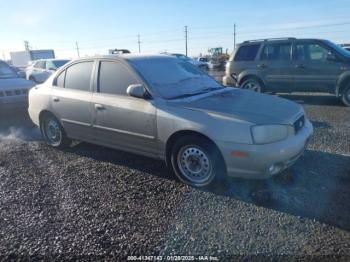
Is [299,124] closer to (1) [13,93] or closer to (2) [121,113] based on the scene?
(2) [121,113]

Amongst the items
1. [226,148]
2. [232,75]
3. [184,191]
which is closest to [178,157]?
[184,191]

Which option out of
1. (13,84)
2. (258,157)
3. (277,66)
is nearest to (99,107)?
(258,157)

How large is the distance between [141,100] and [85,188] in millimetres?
1348

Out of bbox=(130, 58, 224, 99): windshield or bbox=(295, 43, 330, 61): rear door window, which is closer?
bbox=(130, 58, 224, 99): windshield

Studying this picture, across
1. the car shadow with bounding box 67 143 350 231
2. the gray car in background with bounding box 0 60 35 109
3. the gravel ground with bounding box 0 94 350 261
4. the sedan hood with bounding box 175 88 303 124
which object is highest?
the sedan hood with bounding box 175 88 303 124

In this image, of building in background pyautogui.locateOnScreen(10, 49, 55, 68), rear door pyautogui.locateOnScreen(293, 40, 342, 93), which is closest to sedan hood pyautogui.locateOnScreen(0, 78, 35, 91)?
rear door pyautogui.locateOnScreen(293, 40, 342, 93)

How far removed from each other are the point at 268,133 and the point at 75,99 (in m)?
3.05

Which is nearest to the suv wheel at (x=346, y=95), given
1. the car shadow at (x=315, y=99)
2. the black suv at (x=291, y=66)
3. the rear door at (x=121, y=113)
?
the black suv at (x=291, y=66)

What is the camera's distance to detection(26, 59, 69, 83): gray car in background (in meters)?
17.0

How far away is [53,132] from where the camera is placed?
6.07 meters

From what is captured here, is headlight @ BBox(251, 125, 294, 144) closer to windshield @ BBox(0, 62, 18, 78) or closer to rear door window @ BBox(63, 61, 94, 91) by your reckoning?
rear door window @ BBox(63, 61, 94, 91)

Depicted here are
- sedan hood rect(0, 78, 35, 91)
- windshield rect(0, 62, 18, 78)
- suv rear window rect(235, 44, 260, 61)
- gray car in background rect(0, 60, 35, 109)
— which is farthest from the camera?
suv rear window rect(235, 44, 260, 61)

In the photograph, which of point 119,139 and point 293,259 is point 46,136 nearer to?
point 119,139

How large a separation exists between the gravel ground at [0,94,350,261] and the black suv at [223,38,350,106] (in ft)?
13.7
